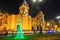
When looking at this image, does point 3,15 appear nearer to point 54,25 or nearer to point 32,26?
point 32,26

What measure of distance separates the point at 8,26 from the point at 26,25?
6.93m

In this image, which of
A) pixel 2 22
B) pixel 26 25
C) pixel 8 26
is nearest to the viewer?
pixel 26 25

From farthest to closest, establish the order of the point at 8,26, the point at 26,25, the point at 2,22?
the point at 2,22
the point at 8,26
the point at 26,25

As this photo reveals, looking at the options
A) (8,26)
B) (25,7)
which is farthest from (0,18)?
(25,7)

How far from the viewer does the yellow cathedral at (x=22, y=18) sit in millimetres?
48734

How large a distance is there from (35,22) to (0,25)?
1248cm

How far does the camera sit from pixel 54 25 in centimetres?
5891

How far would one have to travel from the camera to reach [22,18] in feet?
158

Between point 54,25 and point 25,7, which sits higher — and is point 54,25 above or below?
below

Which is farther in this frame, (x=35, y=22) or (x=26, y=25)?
(x=35, y=22)

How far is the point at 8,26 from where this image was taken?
170ft

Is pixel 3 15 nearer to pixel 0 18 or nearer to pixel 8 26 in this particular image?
pixel 0 18

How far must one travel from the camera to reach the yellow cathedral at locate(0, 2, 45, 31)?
48.7 metres

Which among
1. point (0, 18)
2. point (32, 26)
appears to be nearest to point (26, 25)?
point (32, 26)
